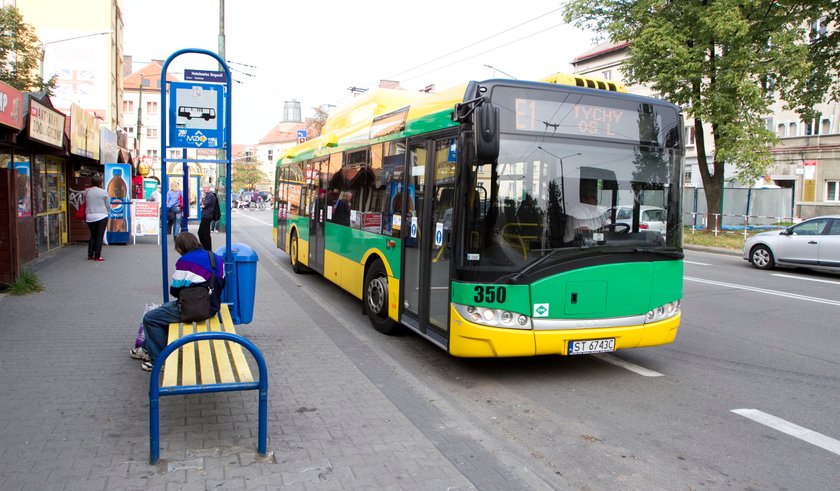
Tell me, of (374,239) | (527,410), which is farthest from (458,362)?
(374,239)

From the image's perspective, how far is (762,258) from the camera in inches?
659

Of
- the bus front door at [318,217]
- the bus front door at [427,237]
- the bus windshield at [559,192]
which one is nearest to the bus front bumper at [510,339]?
the bus front door at [427,237]

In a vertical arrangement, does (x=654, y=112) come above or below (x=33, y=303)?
above

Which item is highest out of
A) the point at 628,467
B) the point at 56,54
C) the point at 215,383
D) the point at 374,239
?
the point at 56,54

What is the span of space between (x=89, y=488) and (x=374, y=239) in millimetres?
5102

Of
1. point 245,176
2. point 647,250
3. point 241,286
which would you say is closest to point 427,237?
point 241,286

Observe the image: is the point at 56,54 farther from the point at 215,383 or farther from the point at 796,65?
the point at 215,383

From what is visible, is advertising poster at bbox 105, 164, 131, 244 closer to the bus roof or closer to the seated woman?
the bus roof

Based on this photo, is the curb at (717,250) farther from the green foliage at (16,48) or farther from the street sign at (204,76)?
the green foliage at (16,48)

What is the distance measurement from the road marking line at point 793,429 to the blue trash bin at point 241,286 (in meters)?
4.88

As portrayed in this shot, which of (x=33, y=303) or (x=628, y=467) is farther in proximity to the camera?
(x=33, y=303)

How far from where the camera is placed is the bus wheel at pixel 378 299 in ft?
25.9

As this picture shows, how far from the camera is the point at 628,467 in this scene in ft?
14.1

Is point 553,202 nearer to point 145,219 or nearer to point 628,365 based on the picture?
point 628,365
